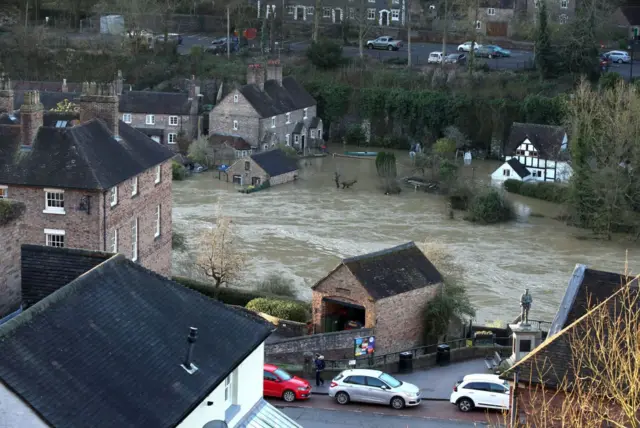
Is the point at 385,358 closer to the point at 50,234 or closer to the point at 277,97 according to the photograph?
the point at 50,234

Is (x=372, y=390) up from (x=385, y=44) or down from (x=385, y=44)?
down

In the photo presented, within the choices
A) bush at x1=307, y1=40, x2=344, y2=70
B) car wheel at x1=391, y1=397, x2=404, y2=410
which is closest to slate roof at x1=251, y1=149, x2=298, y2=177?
bush at x1=307, y1=40, x2=344, y2=70

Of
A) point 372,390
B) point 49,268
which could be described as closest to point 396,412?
point 372,390

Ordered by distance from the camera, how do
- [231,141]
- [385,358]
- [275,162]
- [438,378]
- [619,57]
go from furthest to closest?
[619,57] < [231,141] < [275,162] < [385,358] < [438,378]

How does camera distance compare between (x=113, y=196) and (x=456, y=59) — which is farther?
(x=456, y=59)

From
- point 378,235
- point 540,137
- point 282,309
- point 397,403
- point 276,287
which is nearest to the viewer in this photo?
point 397,403

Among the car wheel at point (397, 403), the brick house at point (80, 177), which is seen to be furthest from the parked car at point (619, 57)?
the car wheel at point (397, 403)

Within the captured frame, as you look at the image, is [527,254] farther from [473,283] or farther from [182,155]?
[182,155]
